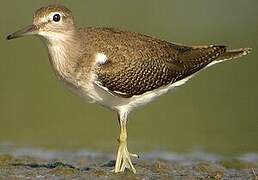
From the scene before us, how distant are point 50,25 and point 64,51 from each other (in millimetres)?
436

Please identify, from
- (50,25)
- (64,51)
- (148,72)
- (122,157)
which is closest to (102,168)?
(122,157)

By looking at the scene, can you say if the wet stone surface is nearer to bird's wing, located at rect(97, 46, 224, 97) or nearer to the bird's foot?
the bird's foot

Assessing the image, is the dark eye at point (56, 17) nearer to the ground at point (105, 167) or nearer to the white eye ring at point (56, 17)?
the white eye ring at point (56, 17)

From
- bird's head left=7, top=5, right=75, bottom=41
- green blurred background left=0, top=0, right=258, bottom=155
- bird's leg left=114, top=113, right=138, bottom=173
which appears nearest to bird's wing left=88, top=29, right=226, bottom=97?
bird's leg left=114, top=113, right=138, bottom=173

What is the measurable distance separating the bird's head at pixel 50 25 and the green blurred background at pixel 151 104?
297 centimetres

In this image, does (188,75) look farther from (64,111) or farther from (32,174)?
(64,111)

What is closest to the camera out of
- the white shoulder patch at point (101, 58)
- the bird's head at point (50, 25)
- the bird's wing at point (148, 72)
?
the bird's head at point (50, 25)

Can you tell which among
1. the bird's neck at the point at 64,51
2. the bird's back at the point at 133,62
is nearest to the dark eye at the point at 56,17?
the bird's neck at the point at 64,51

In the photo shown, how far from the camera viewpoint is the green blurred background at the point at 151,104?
17891 millimetres

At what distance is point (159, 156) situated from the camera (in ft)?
53.5

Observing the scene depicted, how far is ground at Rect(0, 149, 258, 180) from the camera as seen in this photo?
550 inches

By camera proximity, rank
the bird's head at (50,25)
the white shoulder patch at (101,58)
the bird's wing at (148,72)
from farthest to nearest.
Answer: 1. the bird's wing at (148,72)
2. the white shoulder patch at (101,58)
3. the bird's head at (50,25)

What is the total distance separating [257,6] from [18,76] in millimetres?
11114

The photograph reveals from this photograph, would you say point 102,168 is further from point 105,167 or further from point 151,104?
point 151,104
